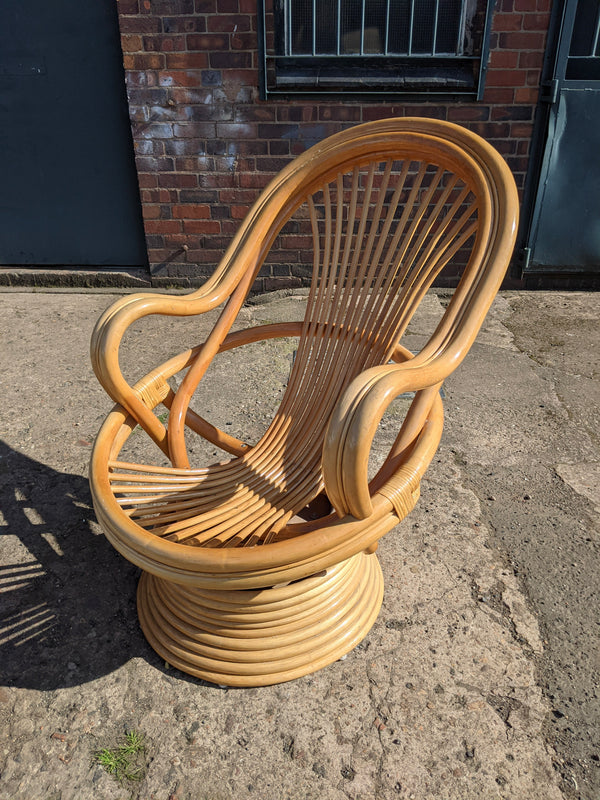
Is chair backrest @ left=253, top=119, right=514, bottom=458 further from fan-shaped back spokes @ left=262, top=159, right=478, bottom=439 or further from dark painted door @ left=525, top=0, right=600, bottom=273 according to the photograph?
dark painted door @ left=525, top=0, right=600, bottom=273

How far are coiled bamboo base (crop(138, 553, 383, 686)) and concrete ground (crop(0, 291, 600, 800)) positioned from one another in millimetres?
37

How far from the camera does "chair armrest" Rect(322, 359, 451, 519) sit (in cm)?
114

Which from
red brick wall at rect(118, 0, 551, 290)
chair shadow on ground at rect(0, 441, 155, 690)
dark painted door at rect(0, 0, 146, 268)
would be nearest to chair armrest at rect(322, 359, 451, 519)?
chair shadow on ground at rect(0, 441, 155, 690)

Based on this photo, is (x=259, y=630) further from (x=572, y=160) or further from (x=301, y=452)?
(x=572, y=160)

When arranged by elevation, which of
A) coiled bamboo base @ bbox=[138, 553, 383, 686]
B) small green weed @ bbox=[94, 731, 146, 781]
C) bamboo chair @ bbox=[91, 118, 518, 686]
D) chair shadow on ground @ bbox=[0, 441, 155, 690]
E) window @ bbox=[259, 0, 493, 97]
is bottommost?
chair shadow on ground @ bbox=[0, 441, 155, 690]

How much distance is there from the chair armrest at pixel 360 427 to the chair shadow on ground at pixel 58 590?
78 cm

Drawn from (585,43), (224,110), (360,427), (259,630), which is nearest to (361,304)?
(360,427)

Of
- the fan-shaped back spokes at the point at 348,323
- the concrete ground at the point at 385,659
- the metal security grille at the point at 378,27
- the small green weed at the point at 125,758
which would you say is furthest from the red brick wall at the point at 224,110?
the small green weed at the point at 125,758

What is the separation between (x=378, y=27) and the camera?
368cm

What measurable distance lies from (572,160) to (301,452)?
128 inches

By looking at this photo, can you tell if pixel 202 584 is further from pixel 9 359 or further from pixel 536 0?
pixel 536 0

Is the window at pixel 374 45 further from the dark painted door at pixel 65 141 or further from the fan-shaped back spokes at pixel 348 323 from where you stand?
the fan-shaped back spokes at pixel 348 323

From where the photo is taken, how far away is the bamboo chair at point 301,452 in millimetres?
1248

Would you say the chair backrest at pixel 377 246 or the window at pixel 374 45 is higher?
the window at pixel 374 45
